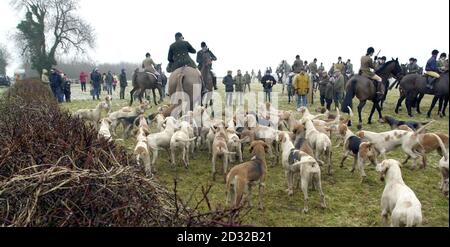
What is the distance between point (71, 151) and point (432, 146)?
261 inches

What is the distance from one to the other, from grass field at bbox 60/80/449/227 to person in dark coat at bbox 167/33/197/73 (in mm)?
4217

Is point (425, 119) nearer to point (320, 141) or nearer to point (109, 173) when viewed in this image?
point (320, 141)

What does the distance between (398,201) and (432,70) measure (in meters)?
12.6

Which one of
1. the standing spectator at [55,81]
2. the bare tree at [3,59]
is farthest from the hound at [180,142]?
the bare tree at [3,59]

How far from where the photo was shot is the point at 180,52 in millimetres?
11898

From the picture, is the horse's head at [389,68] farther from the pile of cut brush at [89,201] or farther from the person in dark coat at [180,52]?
the pile of cut brush at [89,201]

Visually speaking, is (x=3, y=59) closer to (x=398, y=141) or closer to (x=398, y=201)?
(x=398, y=141)

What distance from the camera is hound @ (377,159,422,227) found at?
403 cm

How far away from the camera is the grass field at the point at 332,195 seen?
547 centimetres

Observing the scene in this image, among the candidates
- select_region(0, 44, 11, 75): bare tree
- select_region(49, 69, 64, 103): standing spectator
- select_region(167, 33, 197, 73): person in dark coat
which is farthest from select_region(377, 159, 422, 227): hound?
select_region(0, 44, 11, 75): bare tree

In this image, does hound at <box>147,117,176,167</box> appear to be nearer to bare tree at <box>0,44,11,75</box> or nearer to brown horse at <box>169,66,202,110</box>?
brown horse at <box>169,66,202,110</box>

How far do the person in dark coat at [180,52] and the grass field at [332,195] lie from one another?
4217mm
